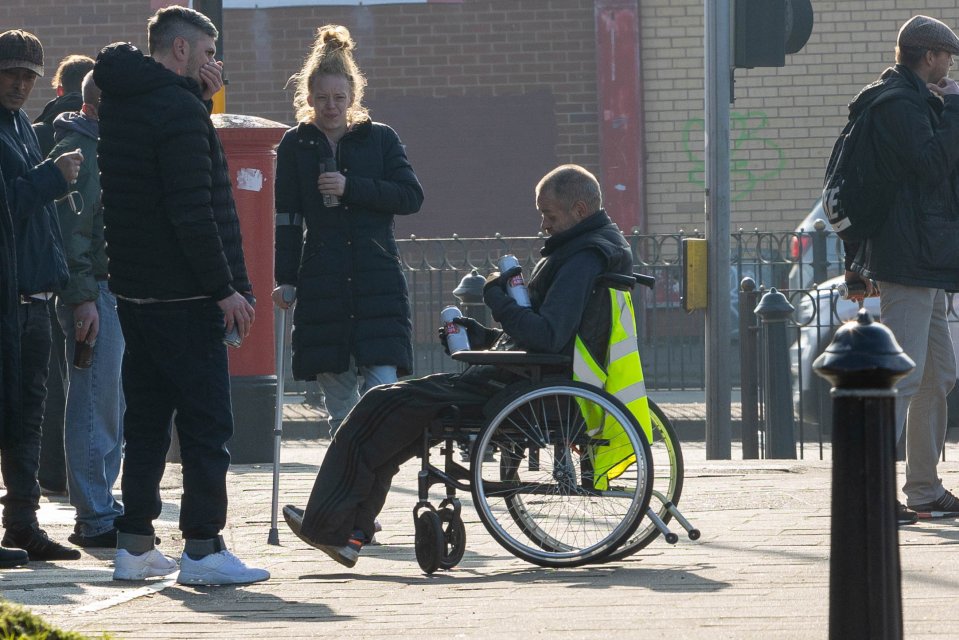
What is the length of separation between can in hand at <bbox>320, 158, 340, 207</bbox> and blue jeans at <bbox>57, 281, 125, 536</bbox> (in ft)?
2.91

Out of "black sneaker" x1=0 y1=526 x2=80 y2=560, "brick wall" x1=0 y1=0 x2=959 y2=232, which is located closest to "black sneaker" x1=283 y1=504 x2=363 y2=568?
"black sneaker" x1=0 y1=526 x2=80 y2=560

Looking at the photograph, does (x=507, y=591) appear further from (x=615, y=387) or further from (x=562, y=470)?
(x=615, y=387)

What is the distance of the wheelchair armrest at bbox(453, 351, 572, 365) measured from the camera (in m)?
5.42

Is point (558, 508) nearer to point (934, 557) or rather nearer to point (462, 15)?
point (934, 557)

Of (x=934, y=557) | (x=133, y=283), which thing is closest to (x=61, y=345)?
(x=133, y=283)

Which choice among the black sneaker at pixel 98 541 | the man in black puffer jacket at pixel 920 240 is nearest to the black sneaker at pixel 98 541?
the black sneaker at pixel 98 541

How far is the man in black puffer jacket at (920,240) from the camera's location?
620 cm

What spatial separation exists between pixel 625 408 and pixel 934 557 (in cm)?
108

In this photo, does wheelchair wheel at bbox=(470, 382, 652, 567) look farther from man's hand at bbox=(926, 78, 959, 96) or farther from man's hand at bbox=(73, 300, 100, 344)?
man's hand at bbox=(926, 78, 959, 96)

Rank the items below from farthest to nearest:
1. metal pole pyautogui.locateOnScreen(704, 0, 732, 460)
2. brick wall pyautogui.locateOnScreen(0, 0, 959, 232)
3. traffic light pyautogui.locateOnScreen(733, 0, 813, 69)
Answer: brick wall pyautogui.locateOnScreen(0, 0, 959, 232) → metal pole pyautogui.locateOnScreen(704, 0, 732, 460) → traffic light pyautogui.locateOnScreen(733, 0, 813, 69)

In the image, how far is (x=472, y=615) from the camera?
4.55 metres

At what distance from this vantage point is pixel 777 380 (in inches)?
396

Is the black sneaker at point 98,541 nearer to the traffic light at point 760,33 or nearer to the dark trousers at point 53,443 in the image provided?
the dark trousers at point 53,443

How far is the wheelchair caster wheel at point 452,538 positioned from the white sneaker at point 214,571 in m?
0.61
